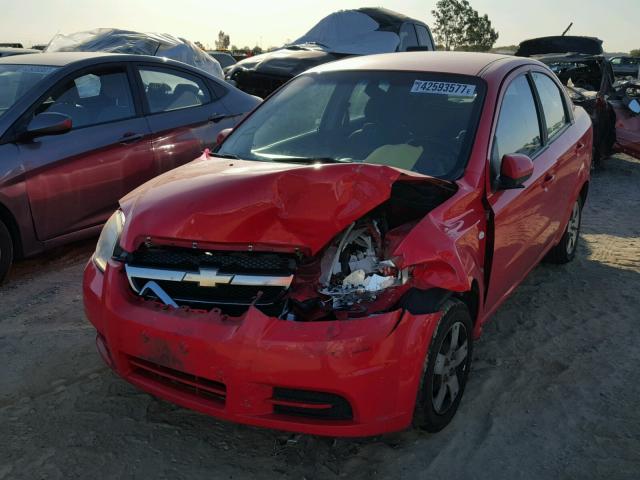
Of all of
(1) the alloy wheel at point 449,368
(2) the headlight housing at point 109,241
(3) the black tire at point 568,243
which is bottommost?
(3) the black tire at point 568,243

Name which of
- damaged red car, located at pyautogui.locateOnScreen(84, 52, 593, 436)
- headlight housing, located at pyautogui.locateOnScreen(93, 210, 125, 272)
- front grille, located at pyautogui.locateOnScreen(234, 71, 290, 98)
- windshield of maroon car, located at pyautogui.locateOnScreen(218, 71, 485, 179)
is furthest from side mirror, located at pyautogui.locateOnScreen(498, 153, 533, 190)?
front grille, located at pyautogui.locateOnScreen(234, 71, 290, 98)

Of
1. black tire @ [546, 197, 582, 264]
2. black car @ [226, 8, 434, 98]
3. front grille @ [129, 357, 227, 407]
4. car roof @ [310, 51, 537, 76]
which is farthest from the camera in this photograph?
black car @ [226, 8, 434, 98]

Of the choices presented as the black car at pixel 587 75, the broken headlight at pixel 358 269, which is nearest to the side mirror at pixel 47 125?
the broken headlight at pixel 358 269

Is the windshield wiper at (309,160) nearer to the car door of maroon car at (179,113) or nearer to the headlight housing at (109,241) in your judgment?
the headlight housing at (109,241)

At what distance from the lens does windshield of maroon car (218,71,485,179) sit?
11.6 feet

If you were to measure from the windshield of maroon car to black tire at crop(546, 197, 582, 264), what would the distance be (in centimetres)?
194

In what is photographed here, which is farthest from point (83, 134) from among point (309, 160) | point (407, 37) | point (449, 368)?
point (407, 37)

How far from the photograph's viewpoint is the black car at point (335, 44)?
10.3 metres

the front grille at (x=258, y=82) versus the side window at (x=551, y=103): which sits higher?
the side window at (x=551, y=103)

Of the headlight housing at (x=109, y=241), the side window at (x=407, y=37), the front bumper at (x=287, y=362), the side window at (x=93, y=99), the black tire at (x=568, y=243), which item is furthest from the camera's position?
the side window at (x=407, y=37)

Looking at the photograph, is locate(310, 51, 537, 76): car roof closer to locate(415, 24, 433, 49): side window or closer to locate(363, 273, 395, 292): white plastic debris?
locate(363, 273, 395, 292): white plastic debris

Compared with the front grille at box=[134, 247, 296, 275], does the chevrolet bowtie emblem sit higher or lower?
lower

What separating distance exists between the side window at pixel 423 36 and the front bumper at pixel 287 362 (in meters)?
10.7

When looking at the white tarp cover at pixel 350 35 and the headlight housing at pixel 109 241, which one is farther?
the white tarp cover at pixel 350 35
